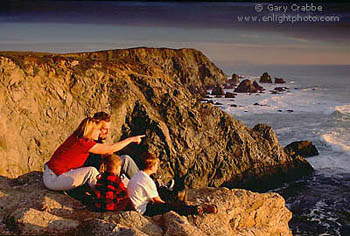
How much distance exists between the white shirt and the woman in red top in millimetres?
684

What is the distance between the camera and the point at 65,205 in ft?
19.2

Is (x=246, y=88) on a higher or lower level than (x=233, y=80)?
lower

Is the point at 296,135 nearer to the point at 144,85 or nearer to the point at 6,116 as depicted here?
the point at 144,85

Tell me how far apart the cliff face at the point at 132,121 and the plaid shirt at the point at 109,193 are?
1008cm

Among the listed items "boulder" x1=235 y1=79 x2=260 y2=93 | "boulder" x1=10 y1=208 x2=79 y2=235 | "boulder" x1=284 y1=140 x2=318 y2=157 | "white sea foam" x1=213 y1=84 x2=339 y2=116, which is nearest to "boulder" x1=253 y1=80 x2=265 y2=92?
"boulder" x1=235 y1=79 x2=260 y2=93

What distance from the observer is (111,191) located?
18.7 ft

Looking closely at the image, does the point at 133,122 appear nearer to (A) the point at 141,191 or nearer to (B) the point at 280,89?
(A) the point at 141,191

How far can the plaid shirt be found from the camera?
18.6 feet

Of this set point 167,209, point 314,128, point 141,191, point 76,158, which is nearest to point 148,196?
point 141,191

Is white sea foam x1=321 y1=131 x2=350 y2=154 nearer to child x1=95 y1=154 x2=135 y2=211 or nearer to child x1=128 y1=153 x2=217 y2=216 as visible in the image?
child x1=128 y1=153 x2=217 y2=216

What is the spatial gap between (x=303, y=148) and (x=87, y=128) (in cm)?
2300

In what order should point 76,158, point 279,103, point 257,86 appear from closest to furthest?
point 76,158 < point 279,103 < point 257,86

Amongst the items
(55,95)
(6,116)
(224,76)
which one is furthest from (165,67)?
(6,116)

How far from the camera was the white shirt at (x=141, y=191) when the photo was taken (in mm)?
5832
